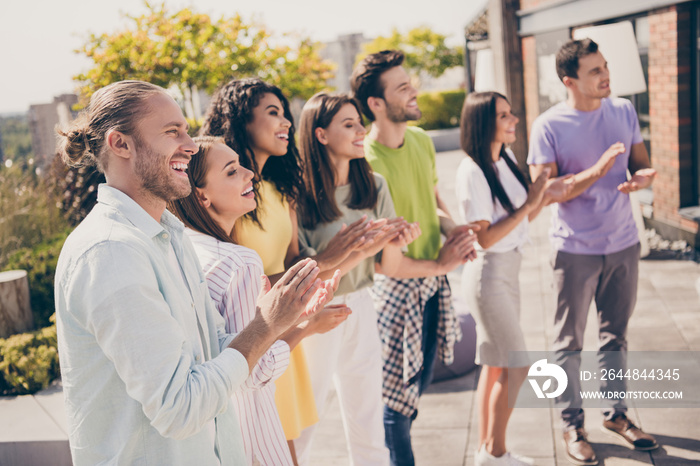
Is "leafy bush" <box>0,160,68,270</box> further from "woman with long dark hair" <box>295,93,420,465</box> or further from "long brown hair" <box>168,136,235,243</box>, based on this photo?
"long brown hair" <box>168,136,235,243</box>

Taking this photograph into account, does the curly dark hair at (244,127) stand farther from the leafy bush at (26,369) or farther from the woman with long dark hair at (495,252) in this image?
the leafy bush at (26,369)

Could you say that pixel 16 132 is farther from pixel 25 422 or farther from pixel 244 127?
pixel 244 127

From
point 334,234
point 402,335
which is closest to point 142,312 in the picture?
point 334,234

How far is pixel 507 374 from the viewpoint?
126 inches

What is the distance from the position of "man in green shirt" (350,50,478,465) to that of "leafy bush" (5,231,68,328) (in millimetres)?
3245

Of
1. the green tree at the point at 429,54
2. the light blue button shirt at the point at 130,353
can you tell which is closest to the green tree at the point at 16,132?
the light blue button shirt at the point at 130,353

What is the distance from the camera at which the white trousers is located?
9.78 feet

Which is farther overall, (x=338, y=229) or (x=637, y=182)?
(x=637, y=182)

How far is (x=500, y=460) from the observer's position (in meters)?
3.18

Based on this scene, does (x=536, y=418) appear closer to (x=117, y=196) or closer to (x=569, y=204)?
(x=569, y=204)

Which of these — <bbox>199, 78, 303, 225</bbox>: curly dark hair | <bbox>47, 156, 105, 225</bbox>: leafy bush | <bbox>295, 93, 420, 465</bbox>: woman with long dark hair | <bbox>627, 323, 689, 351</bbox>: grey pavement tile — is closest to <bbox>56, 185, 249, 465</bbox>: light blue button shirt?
<bbox>199, 78, 303, 225</bbox>: curly dark hair

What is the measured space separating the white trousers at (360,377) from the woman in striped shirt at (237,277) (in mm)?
750

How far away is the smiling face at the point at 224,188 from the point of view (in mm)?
2268

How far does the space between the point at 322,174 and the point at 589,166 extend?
142cm
